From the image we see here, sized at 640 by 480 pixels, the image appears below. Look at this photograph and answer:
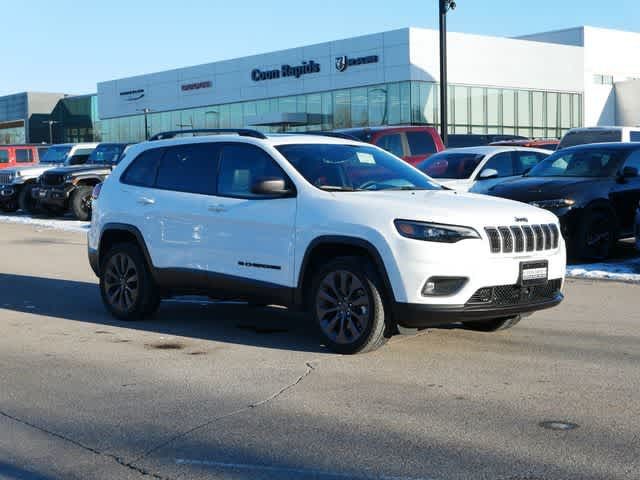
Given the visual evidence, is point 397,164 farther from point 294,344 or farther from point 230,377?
point 230,377

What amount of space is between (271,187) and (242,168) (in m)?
0.80

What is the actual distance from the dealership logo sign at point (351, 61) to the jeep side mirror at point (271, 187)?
1844 inches

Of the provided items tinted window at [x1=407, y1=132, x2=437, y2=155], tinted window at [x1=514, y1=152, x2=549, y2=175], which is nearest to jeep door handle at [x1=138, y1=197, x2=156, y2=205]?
tinted window at [x1=514, y1=152, x2=549, y2=175]

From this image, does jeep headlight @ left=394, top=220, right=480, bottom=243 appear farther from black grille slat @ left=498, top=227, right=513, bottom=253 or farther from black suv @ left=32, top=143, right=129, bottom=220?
black suv @ left=32, top=143, right=129, bottom=220

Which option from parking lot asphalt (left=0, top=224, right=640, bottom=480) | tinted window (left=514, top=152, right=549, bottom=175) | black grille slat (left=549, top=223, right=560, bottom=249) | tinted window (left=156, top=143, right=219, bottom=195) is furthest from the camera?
tinted window (left=514, top=152, right=549, bottom=175)

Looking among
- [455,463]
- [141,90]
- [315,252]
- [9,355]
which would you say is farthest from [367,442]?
[141,90]

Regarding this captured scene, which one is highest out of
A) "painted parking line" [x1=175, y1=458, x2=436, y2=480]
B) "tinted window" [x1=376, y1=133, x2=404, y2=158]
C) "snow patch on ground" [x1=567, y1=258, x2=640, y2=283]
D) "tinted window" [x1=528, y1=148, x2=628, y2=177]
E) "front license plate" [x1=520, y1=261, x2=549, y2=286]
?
"tinted window" [x1=376, y1=133, x2=404, y2=158]

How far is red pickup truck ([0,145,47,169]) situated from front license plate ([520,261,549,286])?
28045 mm

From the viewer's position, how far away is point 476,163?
692 inches

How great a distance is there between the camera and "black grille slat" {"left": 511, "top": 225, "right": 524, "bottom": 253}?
7.63m

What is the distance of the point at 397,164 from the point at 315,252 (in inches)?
62.1

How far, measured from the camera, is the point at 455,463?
513 cm

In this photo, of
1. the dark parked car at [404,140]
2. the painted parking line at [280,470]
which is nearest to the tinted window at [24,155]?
the dark parked car at [404,140]

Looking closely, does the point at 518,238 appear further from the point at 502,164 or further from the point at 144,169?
the point at 502,164
